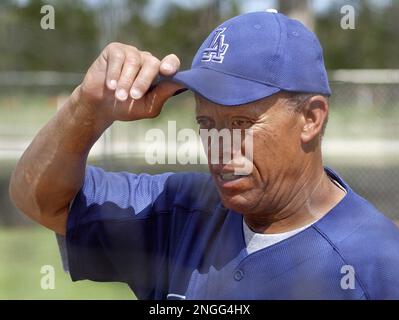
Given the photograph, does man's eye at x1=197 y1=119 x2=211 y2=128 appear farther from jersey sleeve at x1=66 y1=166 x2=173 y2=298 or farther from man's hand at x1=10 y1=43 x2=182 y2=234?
jersey sleeve at x1=66 y1=166 x2=173 y2=298

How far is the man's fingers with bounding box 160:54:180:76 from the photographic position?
1.56 metres

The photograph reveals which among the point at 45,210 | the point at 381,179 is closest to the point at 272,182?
the point at 45,210

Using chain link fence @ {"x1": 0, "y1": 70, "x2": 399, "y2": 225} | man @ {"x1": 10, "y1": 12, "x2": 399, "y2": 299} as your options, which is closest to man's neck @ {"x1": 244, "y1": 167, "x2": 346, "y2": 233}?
man @ {"x1": 10, "y1": 12, "x2": 399, "y2": 299}

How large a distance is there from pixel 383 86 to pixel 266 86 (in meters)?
5.82

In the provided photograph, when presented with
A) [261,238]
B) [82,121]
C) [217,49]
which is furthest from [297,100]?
[82,121]

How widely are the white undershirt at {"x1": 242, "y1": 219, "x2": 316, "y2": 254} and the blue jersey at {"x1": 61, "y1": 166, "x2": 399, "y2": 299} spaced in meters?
0.02

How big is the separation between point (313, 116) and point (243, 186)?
0.71ft

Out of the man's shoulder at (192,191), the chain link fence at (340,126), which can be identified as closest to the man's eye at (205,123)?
the man's shoulder at (192,191)

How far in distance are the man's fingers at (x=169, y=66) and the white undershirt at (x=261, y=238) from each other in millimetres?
383

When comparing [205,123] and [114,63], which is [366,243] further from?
[114,63]

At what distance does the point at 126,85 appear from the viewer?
5.01 ft

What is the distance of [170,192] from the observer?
5.92ft

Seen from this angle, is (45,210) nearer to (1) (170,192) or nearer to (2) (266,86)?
(1) (170,192)

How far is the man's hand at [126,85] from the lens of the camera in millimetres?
1529
